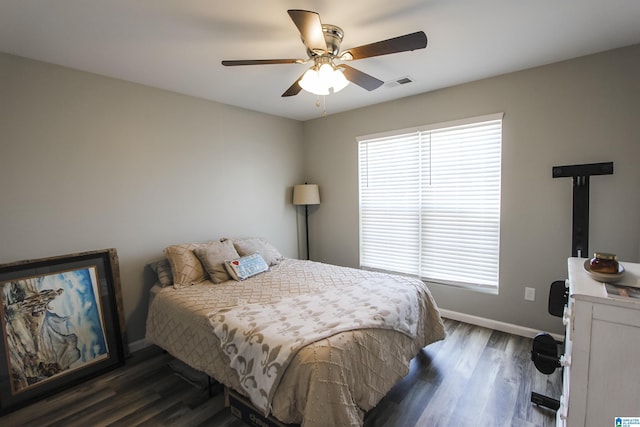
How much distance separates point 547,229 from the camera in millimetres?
2615

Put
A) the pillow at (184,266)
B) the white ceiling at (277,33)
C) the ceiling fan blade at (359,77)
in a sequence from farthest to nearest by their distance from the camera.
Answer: the pillow at (184,266) → the ceiling fan blade at (359,77) → the white ceiling at (277,33)

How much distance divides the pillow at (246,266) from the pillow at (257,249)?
11 cm

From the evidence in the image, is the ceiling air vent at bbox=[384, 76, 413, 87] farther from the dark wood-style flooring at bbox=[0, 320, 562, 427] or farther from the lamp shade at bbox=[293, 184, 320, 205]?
the dark wood-style flooring at bbox=[0, 320, 562, 427]

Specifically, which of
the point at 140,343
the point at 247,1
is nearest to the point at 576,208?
the point at 247,1

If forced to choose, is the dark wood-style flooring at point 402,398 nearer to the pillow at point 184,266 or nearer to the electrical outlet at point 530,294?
the electrical outlet at point 530,294

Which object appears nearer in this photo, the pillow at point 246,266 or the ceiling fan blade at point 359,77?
the ceiling fan blade at point 359,77

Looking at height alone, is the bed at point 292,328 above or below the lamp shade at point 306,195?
below

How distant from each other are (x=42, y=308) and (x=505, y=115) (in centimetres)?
423

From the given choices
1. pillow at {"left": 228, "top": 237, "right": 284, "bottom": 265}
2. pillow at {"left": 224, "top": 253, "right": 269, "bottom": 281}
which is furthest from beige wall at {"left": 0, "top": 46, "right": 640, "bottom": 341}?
pillow at {"left": 224, "top": 253, "right": 269, "bottom": 281}

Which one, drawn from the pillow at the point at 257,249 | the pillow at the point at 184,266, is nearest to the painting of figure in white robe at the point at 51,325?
the pillow at the point at 184,266

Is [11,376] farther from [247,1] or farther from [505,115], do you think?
[505,115]

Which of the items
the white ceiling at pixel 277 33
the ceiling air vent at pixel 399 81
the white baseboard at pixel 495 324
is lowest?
the white baseboard at pixel 495 324

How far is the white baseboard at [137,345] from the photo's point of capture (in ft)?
8.87

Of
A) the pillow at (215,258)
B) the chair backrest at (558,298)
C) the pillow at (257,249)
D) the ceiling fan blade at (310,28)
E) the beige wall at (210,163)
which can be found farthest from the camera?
the pillow at (257,249)
